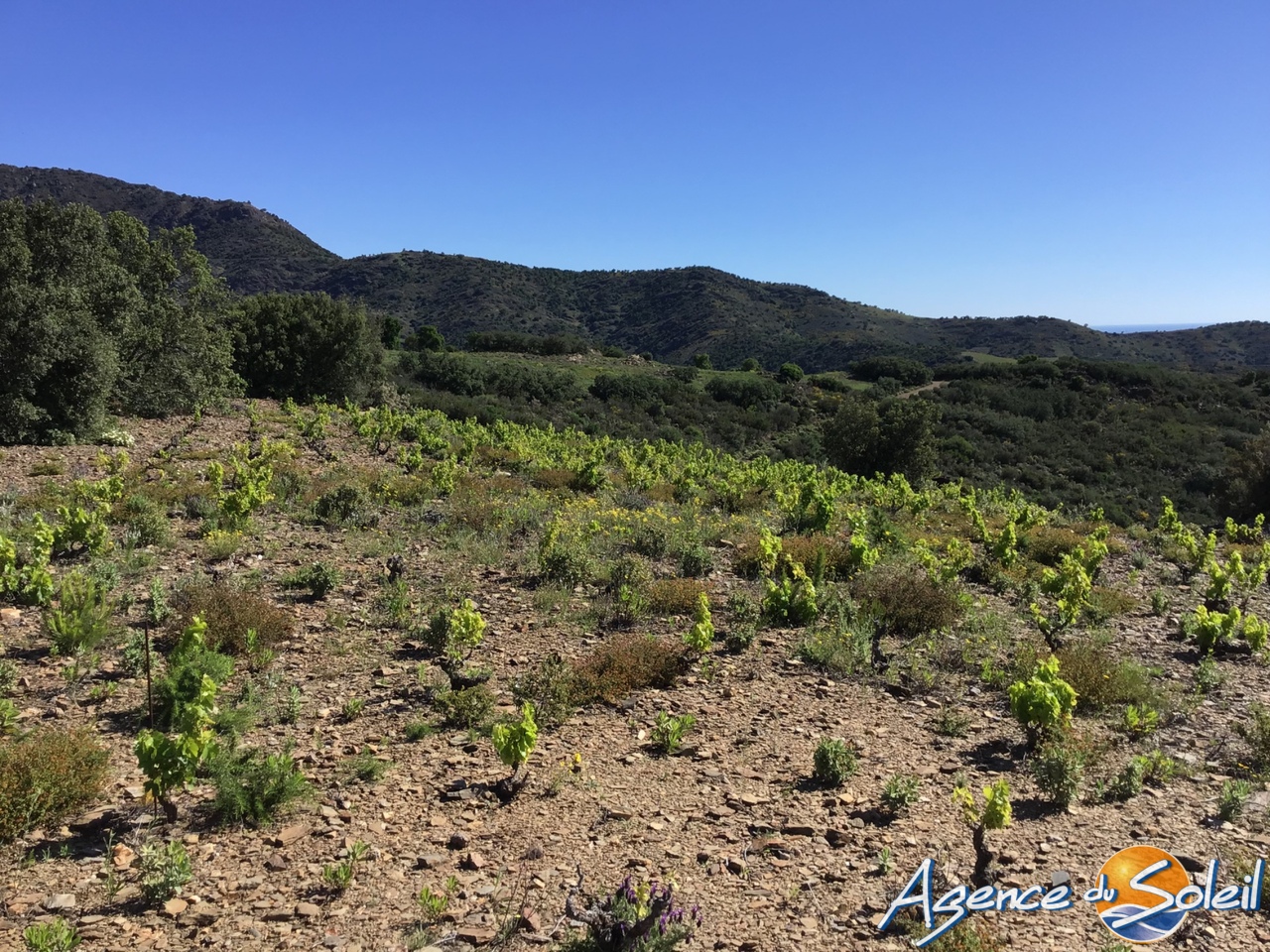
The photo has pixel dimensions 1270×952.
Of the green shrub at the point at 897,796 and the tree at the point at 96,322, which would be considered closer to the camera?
the green shrub at the point at 897,796

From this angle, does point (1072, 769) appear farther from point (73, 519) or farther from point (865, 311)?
point (865, 311)

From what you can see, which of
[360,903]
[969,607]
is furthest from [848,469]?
[360,903]

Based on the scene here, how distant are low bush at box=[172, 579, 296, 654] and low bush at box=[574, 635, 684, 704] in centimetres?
271

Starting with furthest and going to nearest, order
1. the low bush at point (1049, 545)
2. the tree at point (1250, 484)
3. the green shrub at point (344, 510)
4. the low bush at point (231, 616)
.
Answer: the tree at point (1250, 484) < the low bush at point (1049, 545) < the green shrub at point (344, 510) < the low bush at point (231, 616)

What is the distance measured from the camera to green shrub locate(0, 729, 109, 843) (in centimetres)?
372

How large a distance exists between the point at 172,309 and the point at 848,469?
23.1 metres

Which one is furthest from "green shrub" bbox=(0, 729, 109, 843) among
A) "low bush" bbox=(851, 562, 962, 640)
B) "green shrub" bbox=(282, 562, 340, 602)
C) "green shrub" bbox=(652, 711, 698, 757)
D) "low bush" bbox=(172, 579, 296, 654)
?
"low bush" bbox=(851, 562, 962, 640)

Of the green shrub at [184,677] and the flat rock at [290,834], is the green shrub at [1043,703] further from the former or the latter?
the green shrub at [184,677]

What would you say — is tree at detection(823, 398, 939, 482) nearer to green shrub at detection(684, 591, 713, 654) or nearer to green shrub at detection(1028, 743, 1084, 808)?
green shrub at detection(684, 591, 713, 654)

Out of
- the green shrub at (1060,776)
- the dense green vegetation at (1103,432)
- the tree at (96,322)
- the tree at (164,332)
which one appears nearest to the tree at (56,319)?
the tree at (96,322)

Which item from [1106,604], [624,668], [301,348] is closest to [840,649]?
[624,668]

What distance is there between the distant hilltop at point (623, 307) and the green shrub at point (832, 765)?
71218mm

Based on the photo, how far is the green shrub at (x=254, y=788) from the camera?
3965mm

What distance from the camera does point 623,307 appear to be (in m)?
96.6
